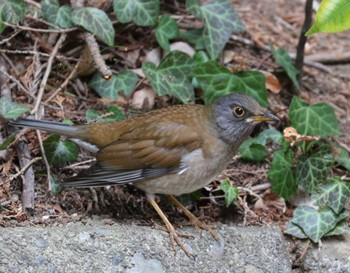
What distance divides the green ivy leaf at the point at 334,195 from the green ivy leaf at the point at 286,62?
1.41 metres

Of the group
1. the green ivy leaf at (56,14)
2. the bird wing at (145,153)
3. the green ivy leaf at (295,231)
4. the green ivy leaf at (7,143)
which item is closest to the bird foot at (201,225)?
the bird wing at (145,153)

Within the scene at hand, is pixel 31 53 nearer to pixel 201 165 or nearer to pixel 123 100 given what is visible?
pixel 123 100

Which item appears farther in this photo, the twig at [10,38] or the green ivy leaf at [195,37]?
the green ivy leaf at [195,37]

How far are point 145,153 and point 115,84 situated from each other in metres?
1.21

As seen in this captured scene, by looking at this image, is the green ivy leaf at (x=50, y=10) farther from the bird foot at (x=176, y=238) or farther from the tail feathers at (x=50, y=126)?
the bird foot at (x=176, y=238)

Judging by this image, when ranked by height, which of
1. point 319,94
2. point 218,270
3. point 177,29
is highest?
point 177,29

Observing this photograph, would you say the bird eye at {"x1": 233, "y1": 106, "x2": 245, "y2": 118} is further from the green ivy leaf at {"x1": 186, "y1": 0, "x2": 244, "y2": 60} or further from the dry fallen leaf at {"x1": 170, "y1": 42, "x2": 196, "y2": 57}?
the dry fallen leaf at {"x1": 170, "y1": 42, "x2": 196, "y2": 57}

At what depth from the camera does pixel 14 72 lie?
577 cm

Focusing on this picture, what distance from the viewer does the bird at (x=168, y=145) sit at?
15.8 ft

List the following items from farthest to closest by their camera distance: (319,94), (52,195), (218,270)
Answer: (319,94)
(52,195)
(218,270)

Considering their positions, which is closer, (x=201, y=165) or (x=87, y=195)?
(x=201, y=165)

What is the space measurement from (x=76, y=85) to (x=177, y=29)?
1035mm

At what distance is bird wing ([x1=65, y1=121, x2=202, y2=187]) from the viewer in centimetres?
480

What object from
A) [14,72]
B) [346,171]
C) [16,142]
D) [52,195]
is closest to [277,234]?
[346,171]
